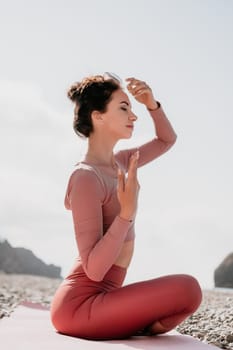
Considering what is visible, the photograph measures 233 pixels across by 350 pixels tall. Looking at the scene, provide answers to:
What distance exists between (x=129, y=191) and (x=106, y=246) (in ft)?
1.31

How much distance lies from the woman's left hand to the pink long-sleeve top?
73 cm

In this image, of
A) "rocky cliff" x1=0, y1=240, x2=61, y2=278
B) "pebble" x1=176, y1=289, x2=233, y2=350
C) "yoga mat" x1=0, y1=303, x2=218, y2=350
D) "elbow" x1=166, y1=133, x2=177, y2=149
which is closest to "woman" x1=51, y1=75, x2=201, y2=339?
"yoga mat" x1=0, y1=303, x2=218, y2=350

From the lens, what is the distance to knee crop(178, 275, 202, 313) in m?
3.83

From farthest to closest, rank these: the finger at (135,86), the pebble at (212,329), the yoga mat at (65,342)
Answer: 1. the pebble at (212,329)
2. the finger at (135,86)
3. the yoga mat at (65,342)

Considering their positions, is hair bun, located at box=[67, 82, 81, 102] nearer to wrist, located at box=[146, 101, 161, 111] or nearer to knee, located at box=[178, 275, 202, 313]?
wrist, located at box=[146, 101, 161, 111]

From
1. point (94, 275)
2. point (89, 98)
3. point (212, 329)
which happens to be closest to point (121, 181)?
point (94, 275)

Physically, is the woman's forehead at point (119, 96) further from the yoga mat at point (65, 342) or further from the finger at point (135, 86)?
the yoga mat at point (65, 342)

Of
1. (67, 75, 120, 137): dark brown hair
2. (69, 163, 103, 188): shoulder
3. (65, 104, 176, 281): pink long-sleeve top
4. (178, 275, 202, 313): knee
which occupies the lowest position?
(178, 275, 202, 313): knee

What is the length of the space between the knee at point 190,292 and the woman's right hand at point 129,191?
59 centimetres

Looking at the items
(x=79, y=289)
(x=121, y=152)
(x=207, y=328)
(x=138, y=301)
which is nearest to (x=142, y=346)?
(x=138, y=301)

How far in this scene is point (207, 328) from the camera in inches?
230

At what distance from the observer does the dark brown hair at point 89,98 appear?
4379 mm

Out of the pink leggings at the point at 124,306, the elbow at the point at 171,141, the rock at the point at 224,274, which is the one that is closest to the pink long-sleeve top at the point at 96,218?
the pink leggings at the point at 124,306

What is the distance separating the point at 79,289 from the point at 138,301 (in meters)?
0.48
